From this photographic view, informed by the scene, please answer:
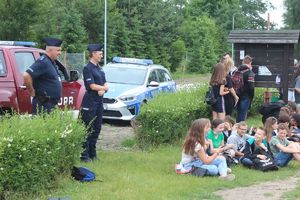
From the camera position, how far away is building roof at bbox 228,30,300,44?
1573cm

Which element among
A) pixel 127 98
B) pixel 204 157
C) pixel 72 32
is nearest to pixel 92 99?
pixel 204 157

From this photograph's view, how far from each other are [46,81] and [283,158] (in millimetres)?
4218

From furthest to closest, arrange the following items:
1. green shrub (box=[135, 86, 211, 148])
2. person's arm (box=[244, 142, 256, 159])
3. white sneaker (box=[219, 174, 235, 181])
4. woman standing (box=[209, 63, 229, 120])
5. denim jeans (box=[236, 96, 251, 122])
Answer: denim jeans (box=[236, 96, 251, 122]), woman standing (box=[209, 63, 229, 120]), green shrub (box=[135, 86, 211, 148]), person's arm (box=[244, 142, 256, 159]), white sneaker (box=[219, 174, 235, 181])

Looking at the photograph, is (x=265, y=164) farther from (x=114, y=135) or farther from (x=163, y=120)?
(x=114, y=135)

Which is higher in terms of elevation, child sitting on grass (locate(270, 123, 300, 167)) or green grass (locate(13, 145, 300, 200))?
child sitting on grass (locate(270, 123, 300, 167))

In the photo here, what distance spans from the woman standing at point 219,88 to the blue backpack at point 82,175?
4373mm

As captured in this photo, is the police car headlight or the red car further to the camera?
the police car headlight

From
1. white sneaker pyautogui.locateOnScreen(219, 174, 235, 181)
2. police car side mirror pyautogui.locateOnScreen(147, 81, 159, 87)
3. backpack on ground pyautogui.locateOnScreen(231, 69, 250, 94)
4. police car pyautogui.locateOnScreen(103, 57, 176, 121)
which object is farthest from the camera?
police car side mirror pyautogui.locateOnScreen(147, 81, 159, 87)

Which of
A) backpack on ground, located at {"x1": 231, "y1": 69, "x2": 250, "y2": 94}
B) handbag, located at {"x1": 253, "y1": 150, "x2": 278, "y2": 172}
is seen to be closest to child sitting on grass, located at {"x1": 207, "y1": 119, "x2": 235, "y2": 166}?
handbag, located at {"x1": 253, "y1": 150, "x2": 278, "y2": 172}

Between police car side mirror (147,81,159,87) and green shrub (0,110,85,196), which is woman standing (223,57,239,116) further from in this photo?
green shrub (0,110,85,196)

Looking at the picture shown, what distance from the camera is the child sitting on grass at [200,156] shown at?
8.45m

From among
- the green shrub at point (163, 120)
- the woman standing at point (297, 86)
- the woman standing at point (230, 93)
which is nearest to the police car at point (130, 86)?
the green shrub at point (163, 120)

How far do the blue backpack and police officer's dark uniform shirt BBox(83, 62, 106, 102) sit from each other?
167 cm

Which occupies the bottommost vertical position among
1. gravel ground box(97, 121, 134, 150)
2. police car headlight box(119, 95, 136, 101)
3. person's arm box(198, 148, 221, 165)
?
gravel ground box(97, 121, 134, 150)
